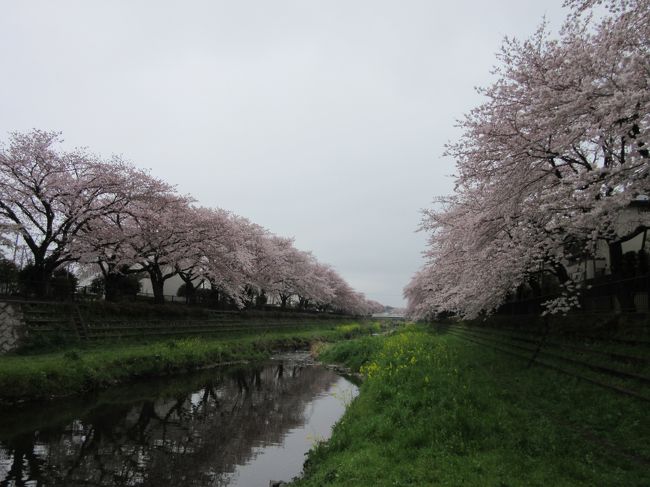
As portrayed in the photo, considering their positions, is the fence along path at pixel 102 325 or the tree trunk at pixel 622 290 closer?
the tree trunk at pixel 622 290

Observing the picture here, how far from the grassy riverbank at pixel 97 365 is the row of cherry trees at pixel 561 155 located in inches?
497

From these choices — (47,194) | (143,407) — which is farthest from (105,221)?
(143,407)

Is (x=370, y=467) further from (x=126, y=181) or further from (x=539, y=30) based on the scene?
(x=126, y=181)

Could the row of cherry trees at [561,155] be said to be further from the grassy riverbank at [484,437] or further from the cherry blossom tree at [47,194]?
the cherry blossom tree at [47,194]

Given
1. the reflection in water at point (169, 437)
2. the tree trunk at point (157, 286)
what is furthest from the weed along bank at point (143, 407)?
the tree trunk at point (157, 286)

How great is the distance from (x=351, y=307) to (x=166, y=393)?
8385 cm

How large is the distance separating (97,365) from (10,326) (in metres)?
4.47

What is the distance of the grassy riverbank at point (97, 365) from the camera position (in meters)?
12.6

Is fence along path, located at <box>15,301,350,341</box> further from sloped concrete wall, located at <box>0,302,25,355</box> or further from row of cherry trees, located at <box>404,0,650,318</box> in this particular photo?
row of cherry trees, located at <box>404,0,650,318</box>

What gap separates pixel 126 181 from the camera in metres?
22.7

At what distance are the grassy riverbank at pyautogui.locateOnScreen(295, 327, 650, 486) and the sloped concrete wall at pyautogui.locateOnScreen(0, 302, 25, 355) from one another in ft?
43.7

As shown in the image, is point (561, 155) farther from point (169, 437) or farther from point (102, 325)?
point (102, 325)

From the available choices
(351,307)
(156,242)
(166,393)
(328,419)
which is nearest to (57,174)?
(156,242)

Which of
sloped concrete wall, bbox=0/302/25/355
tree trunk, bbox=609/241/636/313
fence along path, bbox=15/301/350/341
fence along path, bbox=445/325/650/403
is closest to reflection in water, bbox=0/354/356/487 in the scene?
sloped concrete wall, bbox=0/302/25/355
